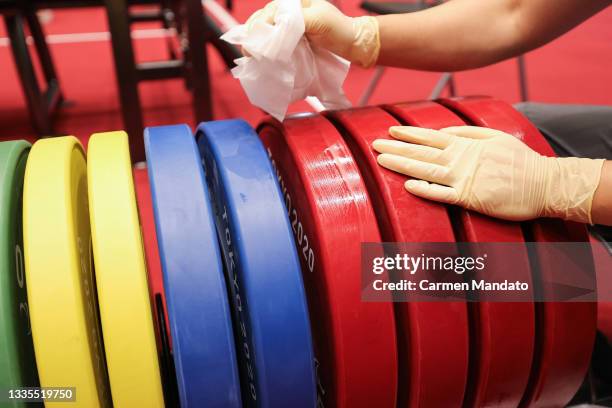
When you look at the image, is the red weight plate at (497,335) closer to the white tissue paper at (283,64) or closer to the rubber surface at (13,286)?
the white tissue paper at (283,64)

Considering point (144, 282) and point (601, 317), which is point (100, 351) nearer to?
point (144, 282)

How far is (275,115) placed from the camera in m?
0.86

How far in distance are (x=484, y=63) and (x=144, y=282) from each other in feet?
2.65

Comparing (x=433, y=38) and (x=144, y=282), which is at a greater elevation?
(x=433, y=38)

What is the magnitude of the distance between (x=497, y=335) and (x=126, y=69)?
70.3 inches

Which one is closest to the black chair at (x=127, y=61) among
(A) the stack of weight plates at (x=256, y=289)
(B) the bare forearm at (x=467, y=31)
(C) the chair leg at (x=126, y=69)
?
(C) the chair leg at (x=126, y=69)

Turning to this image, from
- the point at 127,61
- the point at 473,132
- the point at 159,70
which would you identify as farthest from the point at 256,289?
the point at 159,70

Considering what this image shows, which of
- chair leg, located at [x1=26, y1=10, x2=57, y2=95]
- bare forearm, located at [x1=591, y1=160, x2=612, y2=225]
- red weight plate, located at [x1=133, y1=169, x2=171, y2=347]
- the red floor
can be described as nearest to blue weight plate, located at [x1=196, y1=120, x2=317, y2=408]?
bare forearm, located at [x1=591, y1=160, x2=612, y2=225]

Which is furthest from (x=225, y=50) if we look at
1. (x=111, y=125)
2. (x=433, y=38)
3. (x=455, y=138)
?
(x=455, y=138)

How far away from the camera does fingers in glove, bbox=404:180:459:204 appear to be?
2.31 feet

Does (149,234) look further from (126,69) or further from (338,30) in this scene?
(338,30)

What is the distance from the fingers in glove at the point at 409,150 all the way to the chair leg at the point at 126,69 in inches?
61.0

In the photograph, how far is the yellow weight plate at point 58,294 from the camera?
1.92ft

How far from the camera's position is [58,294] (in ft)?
1.94
